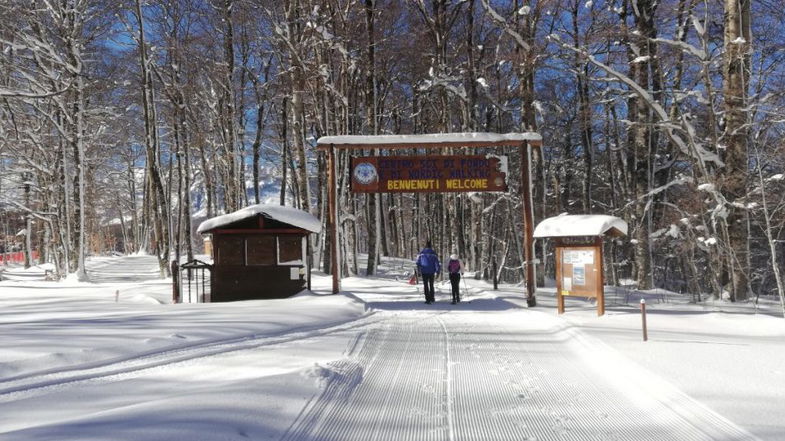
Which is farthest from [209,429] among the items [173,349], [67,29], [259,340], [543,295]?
[67,29]

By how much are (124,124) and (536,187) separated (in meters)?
23.6

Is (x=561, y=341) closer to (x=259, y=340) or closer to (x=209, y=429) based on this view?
(x=259, y=340)

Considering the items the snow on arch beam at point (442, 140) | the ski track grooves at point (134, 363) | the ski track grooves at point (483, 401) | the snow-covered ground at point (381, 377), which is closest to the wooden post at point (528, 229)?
the snow on arch beam at point (442, 140)

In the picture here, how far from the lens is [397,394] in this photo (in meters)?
6.04

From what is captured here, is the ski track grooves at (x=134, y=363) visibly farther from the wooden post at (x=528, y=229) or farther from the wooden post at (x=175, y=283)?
the wooden post at (x=175, y=283)

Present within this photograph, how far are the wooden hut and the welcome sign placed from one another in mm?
2679

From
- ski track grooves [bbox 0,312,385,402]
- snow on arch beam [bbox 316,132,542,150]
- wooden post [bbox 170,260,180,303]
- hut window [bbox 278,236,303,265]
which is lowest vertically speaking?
ski track grooves [bbox 0,312,385,402]

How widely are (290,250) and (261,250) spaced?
2.76 feet

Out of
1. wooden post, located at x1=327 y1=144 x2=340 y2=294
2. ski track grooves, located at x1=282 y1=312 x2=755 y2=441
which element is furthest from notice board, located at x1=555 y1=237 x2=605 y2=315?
wooden post, located at x1=327 y1=144 x2=340 y2=294

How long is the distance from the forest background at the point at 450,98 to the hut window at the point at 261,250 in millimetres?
6431

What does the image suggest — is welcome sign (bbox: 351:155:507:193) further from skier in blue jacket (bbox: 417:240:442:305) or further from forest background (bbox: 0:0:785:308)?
forest background (bbox: 0:0:785:308)

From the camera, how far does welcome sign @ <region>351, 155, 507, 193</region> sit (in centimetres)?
1488

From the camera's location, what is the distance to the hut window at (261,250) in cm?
1652

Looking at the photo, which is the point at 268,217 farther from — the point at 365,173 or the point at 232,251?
the point at 365,173
